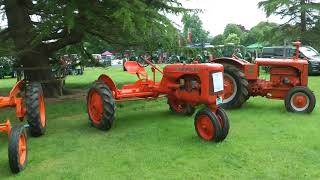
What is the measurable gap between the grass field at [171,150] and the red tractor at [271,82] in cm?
66

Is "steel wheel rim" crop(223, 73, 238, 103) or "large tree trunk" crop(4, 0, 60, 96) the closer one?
"steel wheel rim" crop(223, 73, 238, 103)

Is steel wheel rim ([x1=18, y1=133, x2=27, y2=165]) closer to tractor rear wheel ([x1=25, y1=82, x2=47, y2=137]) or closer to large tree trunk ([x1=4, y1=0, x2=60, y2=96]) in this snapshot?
tractor rear wheel ([x1=25, y1=82, x2=47, y2=137])

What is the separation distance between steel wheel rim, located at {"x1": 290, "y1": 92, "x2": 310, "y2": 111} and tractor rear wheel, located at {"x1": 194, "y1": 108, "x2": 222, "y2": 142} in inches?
138

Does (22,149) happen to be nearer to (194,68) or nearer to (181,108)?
(194,68)

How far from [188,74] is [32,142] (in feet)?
9.56

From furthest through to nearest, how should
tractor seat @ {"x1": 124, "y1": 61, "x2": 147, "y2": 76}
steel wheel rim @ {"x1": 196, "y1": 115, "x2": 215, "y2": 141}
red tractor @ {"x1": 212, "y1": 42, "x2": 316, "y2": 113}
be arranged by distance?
red tractor @ {"x1": 212, "y1": 42, "x2": 316, "y2": 113}
tractor seat @ {"x1": 124, "y1": 61, "x2": 147, "y2": 76}
steel wheel rim @ {"x1": 196, "y1": 115, "x2": 215, "y2": 141}

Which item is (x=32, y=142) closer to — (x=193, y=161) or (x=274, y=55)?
(x=193, y=161)

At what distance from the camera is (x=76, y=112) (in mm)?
11070

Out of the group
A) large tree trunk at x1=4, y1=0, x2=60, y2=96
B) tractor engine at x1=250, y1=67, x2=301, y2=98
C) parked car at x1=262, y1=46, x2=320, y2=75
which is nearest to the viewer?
tractor engine at x1=250, y1=67, x2=301, y2=98

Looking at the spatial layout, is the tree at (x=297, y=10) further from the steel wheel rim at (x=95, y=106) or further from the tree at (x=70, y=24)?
the steel wheel rim at (x=95, y=106)

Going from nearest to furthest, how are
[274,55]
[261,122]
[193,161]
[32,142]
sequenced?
[193,161] < [32,142] < [261,122] < [274,55]

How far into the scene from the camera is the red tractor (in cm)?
1080

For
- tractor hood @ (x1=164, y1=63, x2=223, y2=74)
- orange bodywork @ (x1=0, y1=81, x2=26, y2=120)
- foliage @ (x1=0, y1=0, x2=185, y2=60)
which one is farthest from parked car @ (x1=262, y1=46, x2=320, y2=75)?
orange bodywork @ (x1=0, y1=81, x2=26, y2=120)

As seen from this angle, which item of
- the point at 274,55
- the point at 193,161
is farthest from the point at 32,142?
the point at 274,55
